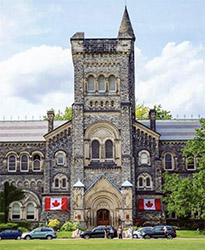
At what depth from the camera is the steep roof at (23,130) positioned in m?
68.5

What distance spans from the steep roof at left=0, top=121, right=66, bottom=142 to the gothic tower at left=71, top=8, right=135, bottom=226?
337 inches

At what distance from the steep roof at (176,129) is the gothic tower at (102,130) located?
650cm

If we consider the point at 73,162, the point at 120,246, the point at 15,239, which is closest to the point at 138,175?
the point at 73,162

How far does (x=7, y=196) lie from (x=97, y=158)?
1090 cm

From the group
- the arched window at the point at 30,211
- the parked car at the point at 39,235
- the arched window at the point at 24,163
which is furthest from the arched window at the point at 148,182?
the parked car at the point at 39,235

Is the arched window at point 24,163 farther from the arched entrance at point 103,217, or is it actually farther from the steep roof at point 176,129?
the steep roof at point 176,129

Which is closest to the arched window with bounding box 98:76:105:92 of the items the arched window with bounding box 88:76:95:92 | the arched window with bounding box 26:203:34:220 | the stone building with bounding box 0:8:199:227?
the stone building with bounding box 0:8:199:227

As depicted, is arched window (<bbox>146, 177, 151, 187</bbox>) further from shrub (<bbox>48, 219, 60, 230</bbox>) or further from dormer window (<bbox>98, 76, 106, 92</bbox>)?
dormer window (<bbox>98, 76, 106, 92</bbox>)

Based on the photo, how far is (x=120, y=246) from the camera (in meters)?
37.5

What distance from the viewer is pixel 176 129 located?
69938 mm

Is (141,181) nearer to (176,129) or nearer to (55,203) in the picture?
(176,129)

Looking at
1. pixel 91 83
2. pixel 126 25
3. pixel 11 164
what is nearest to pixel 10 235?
pixel 11 164

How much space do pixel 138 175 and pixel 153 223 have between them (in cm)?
603

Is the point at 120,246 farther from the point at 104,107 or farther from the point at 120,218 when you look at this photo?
the point at 104,107
